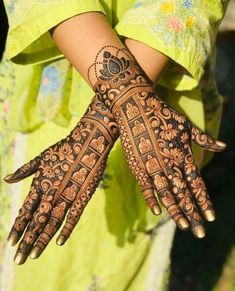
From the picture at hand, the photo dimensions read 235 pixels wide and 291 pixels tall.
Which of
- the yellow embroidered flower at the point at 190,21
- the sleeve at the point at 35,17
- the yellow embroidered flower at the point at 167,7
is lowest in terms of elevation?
the yellow embroidered flower at the point at 190,21

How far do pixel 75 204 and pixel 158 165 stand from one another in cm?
13

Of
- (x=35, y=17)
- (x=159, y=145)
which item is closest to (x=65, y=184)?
(x=159, y=145)

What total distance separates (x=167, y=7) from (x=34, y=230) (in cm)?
41

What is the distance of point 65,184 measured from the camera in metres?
0.89

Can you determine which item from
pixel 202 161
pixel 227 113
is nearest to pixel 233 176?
pixel 227 113

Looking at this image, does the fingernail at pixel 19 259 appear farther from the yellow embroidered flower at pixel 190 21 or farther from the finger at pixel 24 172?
the yellow embroidered flower at pixel 190 21

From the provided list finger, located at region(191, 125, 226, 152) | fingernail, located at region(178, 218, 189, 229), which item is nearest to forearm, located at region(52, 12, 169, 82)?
finger, located at region(191, 125, 226, 152)

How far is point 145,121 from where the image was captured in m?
0.87

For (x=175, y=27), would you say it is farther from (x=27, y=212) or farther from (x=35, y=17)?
(x=27, y=212)

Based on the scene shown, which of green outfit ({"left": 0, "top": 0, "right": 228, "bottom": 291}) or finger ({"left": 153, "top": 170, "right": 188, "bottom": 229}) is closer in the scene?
finger ({"left": 153, "top": 170, "right": 188, "bottom": 229})

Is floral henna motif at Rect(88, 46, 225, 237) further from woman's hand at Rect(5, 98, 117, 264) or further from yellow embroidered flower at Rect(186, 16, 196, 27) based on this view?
yellow embroidered flower at Rect(186, 16, 196, 27)

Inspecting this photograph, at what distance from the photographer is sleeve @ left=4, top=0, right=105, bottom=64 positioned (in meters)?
0.93

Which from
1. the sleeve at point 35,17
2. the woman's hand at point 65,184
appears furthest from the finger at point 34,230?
the sleeve at point 35,17

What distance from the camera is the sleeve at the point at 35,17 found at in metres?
0.93
